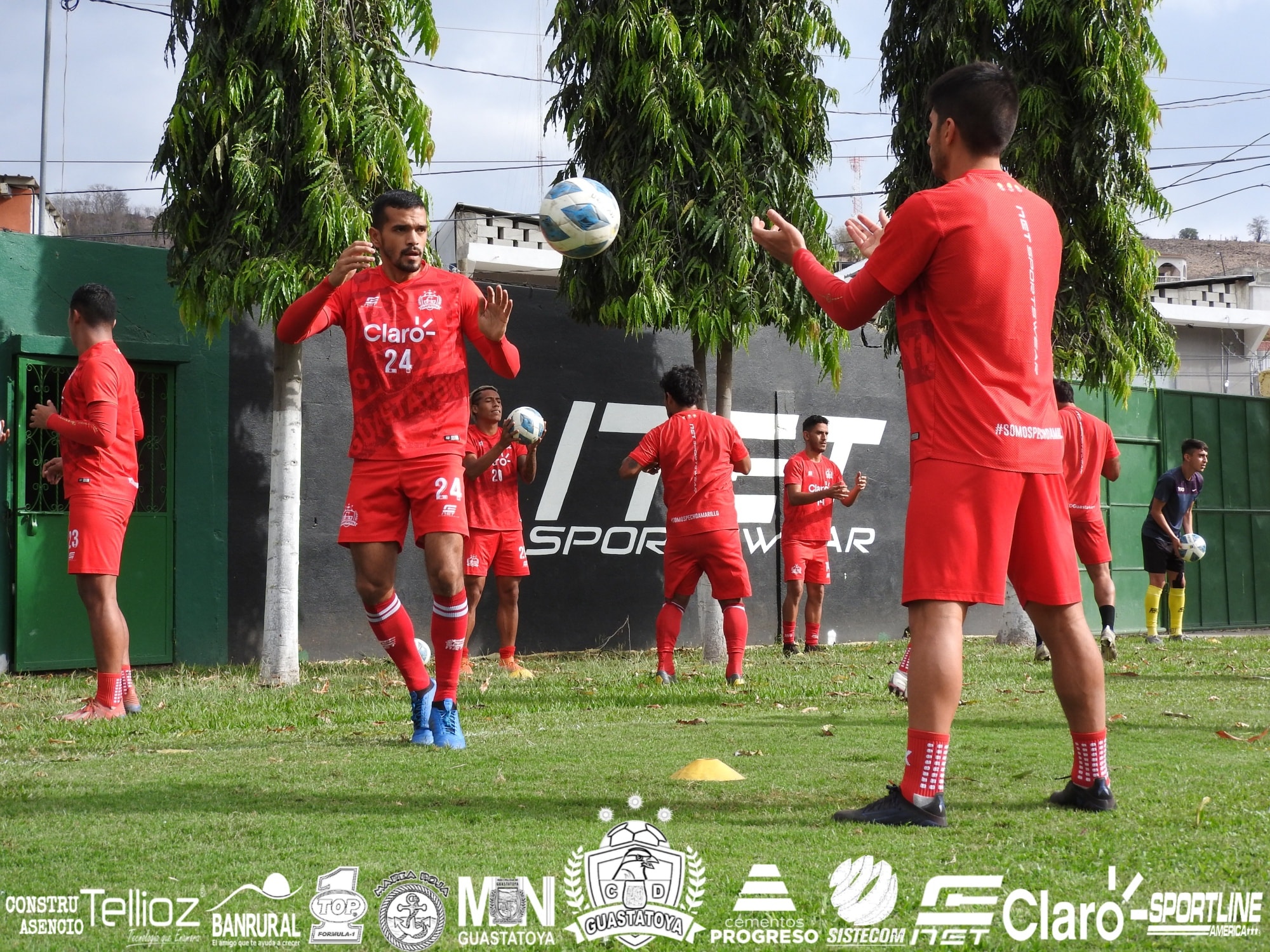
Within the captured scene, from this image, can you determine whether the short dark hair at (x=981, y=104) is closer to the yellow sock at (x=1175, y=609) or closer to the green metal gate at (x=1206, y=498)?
the yellow sock at (x=1175, y=609)

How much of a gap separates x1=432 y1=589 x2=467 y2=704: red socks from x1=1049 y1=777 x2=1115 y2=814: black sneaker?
2691 millimetres

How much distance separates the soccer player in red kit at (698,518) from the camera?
8.50m

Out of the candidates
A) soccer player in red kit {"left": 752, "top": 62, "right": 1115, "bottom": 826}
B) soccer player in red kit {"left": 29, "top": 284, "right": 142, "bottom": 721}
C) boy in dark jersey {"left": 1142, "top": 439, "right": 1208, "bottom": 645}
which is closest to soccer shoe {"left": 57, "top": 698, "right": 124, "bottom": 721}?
soccer player in red kit {"left": 29, "top": 284, "right": 142, "bottom": 721}

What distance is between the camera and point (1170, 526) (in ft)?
45.9

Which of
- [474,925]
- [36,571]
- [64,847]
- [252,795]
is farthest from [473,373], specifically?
[474,925]

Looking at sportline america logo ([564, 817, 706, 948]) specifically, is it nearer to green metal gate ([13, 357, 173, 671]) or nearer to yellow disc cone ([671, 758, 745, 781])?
yellow disc cone ([671, 758, 745, 781])

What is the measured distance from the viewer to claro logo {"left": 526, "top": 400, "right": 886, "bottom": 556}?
12.0 m

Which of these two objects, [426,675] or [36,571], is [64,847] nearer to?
[426,675]

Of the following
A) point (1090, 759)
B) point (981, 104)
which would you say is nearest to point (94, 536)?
point (981, 104)

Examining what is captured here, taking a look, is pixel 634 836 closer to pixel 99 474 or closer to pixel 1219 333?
pixel 99 474

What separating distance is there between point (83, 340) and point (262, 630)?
3905 millimetres

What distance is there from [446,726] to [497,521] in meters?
4.54

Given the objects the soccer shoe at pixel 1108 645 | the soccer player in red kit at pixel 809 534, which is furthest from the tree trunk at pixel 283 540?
the soccer shoe at pixel 1108 645

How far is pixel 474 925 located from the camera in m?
2.53
